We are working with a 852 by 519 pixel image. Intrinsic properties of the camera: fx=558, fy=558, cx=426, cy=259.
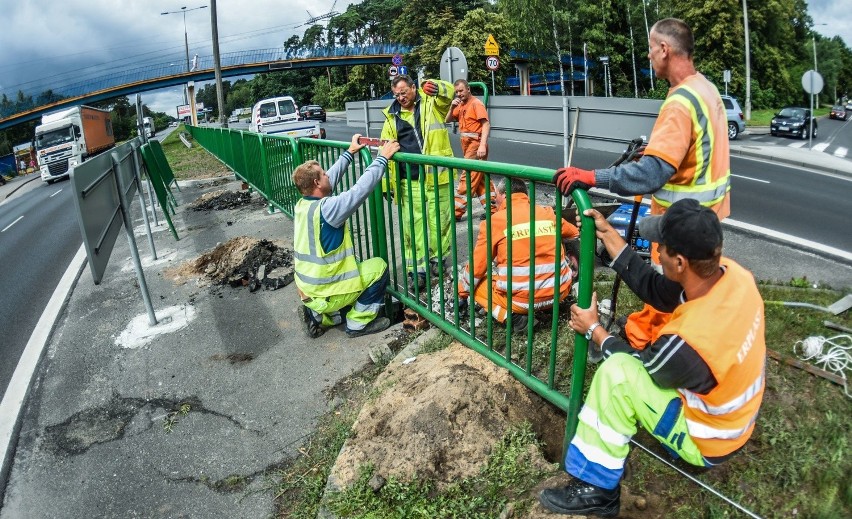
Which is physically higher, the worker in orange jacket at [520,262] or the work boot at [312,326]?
the worker in orange jacket at [520,262]

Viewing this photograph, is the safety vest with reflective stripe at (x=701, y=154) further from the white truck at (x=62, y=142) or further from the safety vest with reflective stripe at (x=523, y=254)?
the white truck at (x=62, y=142)

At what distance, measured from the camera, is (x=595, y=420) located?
2113 millimetres

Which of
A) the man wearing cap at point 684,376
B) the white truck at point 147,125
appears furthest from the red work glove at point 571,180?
the white truck at point 147,125

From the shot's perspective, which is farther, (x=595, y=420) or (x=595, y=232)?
(x=595, y=232)

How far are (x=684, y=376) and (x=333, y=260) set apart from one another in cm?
270

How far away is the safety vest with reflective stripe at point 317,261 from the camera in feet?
13.1

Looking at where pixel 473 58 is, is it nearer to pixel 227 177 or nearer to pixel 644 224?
pixel 227 177

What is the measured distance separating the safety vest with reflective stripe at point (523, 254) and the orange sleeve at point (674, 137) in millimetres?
686

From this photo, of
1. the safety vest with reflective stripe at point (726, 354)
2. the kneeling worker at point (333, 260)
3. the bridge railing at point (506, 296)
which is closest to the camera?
the safety vest with reflective stripe at point (726, 354)

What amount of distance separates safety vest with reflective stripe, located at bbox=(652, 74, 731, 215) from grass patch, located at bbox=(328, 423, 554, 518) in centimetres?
151

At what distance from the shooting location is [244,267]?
588 cm

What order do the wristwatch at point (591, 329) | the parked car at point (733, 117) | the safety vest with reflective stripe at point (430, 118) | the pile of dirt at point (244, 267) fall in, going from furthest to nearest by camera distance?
the parked car at point (733, 117), the pile of dirt at point (244, 267), the safety vest with reflective stripe at point (430, 118), the wristwatch at point (591, 329)

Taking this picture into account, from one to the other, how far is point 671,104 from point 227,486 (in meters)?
2.91

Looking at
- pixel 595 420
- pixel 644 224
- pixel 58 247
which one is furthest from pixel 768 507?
pixel 58 247
